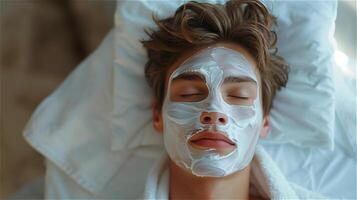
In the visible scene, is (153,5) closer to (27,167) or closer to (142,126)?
(142,126)

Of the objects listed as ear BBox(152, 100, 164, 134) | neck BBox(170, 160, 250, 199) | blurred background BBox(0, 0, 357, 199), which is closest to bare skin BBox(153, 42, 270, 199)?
neck BBox(170, 160, 250, 199)

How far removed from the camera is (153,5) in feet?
4.23

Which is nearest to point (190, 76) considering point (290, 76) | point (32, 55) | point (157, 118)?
point (157, 118)

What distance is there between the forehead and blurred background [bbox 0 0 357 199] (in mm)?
636

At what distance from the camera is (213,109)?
1.01 metres

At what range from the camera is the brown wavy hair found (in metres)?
1.11

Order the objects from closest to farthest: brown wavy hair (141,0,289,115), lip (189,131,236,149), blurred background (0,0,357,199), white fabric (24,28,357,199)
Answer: lip (189,131,236,149), brown wavy hair (141,0,289,115), white fabric (24,28,357,199), blurred background (0,0,357,199)

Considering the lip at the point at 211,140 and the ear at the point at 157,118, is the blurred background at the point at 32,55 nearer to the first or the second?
the ear at the point at 157,118

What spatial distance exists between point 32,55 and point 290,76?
3.93ft

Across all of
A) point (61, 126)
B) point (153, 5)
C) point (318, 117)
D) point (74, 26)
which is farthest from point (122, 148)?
point (74, 26)

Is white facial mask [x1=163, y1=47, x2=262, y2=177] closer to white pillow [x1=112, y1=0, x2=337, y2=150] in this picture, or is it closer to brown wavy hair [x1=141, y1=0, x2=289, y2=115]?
brown wavy hair [x1=141, y1=0, x2=289, y2=115]

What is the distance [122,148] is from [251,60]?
444mm

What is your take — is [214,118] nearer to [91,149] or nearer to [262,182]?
[262,182]

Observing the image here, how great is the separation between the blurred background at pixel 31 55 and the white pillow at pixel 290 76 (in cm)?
48
